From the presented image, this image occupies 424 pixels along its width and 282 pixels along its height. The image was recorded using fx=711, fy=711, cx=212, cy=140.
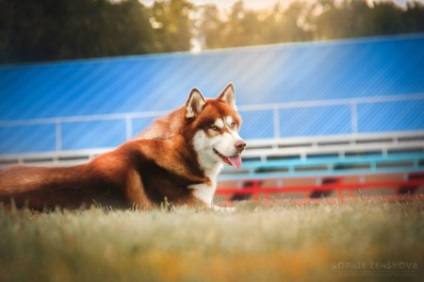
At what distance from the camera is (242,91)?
8383 millimetres

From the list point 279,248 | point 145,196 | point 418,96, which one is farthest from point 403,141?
point 279,248

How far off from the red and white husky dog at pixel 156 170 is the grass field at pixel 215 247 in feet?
1.49

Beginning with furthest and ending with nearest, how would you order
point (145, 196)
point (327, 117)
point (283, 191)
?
point (327, 117) < point (283, 191) < point (145, 196)

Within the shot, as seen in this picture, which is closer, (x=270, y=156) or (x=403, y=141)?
(x=403, y=141)

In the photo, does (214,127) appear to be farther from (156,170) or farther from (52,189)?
(52,189)

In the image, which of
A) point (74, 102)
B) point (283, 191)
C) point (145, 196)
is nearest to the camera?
point (145, 196)

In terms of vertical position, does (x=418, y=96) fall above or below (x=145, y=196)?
above

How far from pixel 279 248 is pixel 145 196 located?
60.2 inches

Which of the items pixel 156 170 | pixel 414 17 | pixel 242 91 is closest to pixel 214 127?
pixel 156 170

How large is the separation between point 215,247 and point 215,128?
1434 millimetres

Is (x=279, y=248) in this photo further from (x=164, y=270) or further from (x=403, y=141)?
(x=403, y=141)

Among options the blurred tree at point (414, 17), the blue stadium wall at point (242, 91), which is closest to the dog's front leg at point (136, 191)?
the blue stadium wall at point (242, 91)

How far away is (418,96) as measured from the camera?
19.3 ft

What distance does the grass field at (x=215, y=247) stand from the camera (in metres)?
2.19
